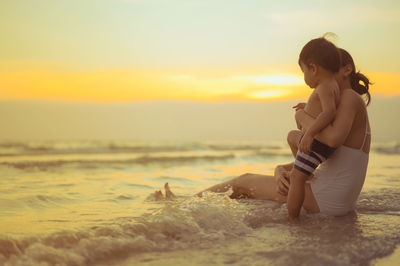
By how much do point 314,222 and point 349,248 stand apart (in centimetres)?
76

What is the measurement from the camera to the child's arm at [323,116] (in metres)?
3.16

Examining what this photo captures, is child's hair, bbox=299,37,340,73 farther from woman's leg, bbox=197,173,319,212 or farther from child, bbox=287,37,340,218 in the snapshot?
woman's leg, bbox=197,173,319,212

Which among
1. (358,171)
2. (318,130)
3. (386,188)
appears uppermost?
(318,130)

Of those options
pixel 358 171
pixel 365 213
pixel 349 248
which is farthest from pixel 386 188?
pixel 349 248

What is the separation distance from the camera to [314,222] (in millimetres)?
3443

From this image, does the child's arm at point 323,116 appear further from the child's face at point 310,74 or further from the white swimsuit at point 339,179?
the white swimsuit at point 339,179

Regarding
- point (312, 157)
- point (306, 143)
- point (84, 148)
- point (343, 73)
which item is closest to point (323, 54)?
point (343, 73)

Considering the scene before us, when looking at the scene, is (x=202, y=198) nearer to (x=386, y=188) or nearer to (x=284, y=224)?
(x=284, y=224)

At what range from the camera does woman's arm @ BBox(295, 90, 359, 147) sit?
317cm

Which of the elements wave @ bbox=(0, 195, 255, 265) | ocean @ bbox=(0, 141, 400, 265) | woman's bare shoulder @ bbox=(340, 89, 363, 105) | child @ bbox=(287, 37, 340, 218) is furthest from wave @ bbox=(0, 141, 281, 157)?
woman's bare shoulder @ bbox=(340, 89, 363, 105)

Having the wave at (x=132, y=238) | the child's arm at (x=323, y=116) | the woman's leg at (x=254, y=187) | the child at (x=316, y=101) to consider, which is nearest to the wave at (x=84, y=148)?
the woman's leg at (x=254, y=187)

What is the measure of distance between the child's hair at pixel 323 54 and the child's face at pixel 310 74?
4 centimetres

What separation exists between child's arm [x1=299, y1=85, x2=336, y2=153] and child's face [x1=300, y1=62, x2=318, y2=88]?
5.3 inches

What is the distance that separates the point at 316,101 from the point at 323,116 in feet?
0.82
